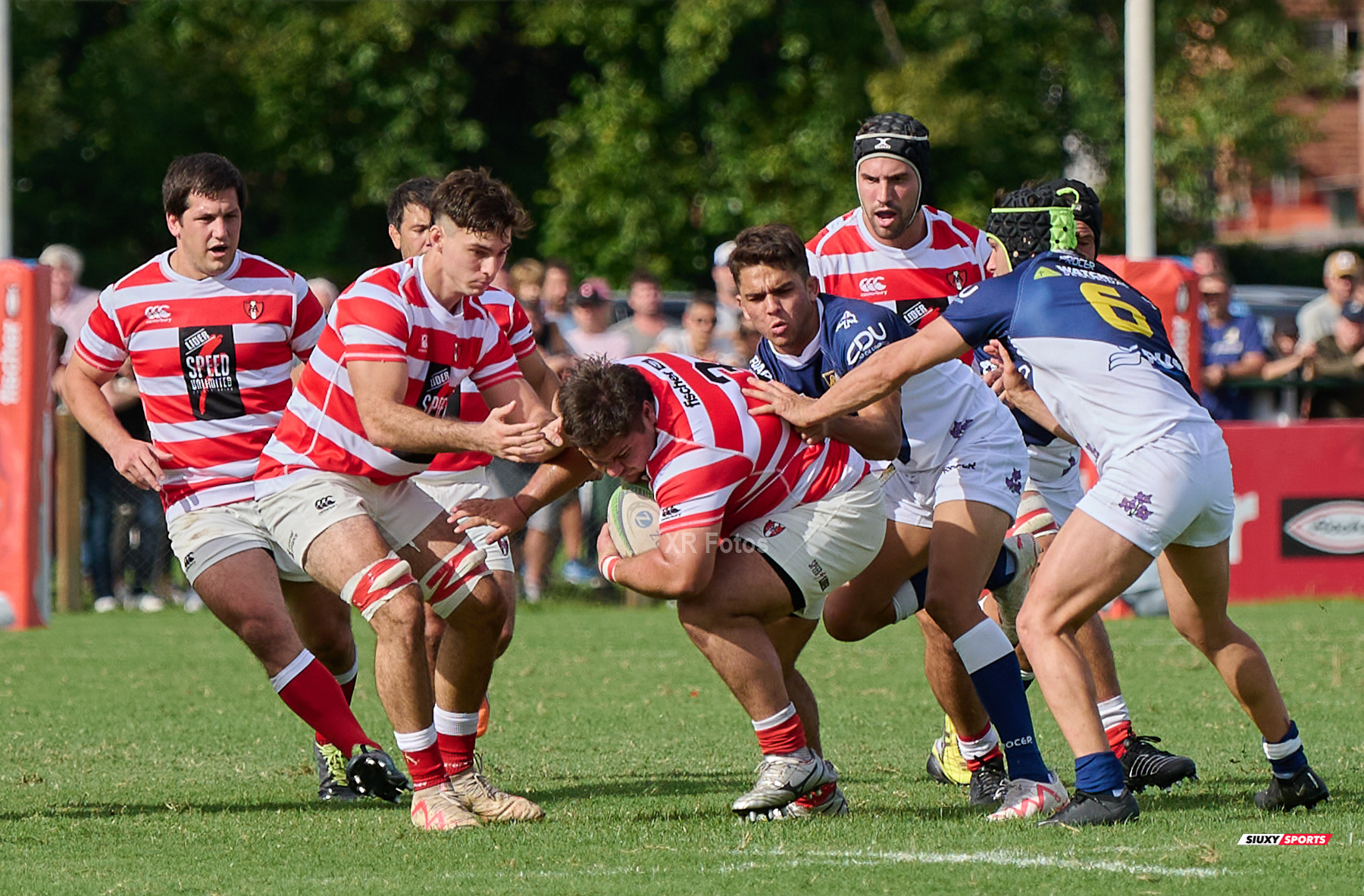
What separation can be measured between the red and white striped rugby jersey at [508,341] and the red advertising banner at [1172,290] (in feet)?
19.7

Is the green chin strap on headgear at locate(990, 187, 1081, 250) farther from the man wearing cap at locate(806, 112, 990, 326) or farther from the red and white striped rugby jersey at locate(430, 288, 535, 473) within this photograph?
the red and white striped rugby jersey at locate(430, 288, 535, 473)

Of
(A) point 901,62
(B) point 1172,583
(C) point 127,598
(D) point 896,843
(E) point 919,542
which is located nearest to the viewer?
(D) point 896,843

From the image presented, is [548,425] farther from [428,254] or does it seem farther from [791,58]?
[791,58]

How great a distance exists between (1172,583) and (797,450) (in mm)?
1277

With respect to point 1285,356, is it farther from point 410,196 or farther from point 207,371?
point 207,371

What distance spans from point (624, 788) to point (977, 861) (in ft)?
6.14

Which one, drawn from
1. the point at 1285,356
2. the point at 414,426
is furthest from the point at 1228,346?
the point at 414,426

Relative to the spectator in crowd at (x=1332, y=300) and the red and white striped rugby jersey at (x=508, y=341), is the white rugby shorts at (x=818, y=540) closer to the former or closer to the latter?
the red and white striped rugby jersey at (x=508, y=341)

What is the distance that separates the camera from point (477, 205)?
19.9ft

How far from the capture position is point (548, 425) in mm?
5828

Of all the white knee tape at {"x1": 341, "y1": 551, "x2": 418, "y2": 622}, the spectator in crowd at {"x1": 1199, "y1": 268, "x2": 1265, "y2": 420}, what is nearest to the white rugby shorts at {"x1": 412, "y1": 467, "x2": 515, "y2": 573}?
the white knee tape at {"x1": 341, "y1": 551, "x2": 418, "y2": 622}

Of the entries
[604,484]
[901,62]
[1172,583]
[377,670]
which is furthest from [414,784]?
[901,62]

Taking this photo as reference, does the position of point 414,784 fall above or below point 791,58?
below

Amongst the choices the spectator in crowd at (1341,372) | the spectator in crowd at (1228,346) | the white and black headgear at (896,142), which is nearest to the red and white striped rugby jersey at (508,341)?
the white and black headgear at (896,142)
